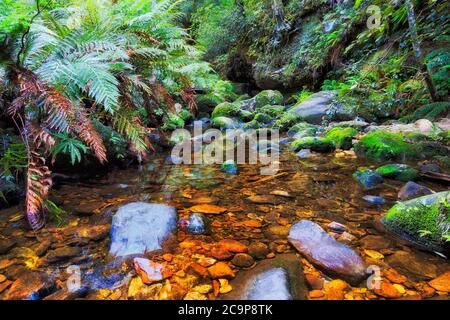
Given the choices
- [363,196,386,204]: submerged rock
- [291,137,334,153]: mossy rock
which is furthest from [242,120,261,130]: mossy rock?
[363,196,386,204]: submerged rock

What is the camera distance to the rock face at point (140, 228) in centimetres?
186

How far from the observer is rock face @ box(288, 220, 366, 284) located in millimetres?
1610

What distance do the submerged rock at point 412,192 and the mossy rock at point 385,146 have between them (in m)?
1.30

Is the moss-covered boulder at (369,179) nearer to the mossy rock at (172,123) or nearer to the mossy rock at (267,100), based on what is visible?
the mossy rock at (172,123)

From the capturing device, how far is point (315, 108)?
6.95m

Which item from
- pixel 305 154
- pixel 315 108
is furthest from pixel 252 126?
pixel 305 154

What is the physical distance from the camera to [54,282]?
156 centimetres

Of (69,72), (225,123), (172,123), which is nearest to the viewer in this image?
(69,72)

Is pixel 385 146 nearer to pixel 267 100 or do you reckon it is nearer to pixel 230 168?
pixel 230 168

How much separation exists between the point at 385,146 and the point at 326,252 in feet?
8.65

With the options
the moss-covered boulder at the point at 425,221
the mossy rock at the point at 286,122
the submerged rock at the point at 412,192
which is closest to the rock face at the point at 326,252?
the moss-covered boulder at the point at 425,221

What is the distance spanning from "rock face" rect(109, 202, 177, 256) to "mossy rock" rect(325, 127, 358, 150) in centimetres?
325

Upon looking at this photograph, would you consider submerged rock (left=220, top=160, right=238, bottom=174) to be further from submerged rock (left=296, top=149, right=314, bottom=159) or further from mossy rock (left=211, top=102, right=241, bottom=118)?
mossy rock (left=211, top=102, right=241, bottom=118)
